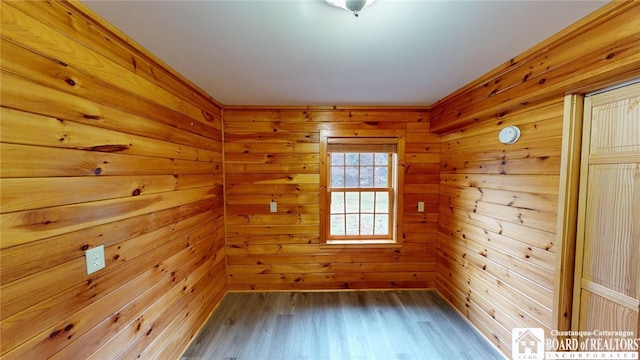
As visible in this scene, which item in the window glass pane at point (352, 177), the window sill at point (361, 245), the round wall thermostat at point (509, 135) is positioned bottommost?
the window sill at point (361, 245)

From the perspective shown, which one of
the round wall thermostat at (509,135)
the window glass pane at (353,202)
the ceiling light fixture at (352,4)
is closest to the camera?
the ceiling light fixture at (352,4)

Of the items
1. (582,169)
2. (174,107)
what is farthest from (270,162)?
(582,169)

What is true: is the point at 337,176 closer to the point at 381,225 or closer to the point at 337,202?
the point at 337,202

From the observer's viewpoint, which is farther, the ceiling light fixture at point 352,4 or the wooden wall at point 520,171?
the wooden wall at point 520,171

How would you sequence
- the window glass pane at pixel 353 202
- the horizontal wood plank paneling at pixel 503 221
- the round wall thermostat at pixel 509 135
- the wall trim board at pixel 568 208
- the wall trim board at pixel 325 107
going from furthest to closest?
the window glass pane at pixel 353 202 < the wall trim board at pixel 325 107 < the round wall thermostat at pixel 509 135 < the horizontal wood plank paneling at pixel 503 221 < the wall trim board at pixel 568 208

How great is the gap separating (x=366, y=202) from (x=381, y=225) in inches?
14.1

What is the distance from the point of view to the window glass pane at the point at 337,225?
2877 millimetres

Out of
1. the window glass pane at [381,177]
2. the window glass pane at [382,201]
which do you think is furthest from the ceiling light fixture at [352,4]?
the window glass pane at [382,201]

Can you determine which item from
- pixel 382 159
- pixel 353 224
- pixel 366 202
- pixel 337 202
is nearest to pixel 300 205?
pixel 337 202

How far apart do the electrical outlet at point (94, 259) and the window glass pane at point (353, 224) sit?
7.48ft

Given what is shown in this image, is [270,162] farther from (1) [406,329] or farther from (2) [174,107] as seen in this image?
(1) [406,329]

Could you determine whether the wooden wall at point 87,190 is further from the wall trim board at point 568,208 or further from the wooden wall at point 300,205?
the wall trim board at point 568,208

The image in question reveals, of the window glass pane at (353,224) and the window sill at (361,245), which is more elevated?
the window glass pane at (353,224)

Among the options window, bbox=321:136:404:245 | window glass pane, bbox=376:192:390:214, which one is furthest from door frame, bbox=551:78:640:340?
window glass pane, bbox=376:192:390:214
